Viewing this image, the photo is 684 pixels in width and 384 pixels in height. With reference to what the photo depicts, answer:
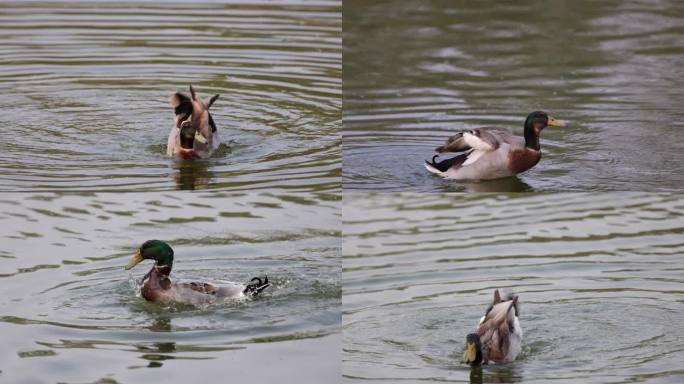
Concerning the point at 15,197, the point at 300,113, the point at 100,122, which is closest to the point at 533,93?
the point at 300,113

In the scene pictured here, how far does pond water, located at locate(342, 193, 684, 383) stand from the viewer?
7707 mm

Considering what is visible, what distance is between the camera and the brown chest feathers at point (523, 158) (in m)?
8.80

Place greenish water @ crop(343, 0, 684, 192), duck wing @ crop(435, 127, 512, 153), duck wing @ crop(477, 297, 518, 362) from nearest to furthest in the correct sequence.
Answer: duck wing @ crop(477, 297, 518, 362)
duck wing @ crop(435, 127, 512, 153)
greenish water @ crop(343, 0, 684, 192)

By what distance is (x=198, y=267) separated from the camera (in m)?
8.98

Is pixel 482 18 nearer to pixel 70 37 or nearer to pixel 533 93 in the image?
pixel 533 93

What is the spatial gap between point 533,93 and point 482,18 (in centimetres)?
250

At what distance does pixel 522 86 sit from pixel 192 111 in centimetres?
320

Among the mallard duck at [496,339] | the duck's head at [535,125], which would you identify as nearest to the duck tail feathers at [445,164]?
the duck's head at [535,125]

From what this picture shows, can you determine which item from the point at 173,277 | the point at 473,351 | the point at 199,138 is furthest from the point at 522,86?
the point at 473,351

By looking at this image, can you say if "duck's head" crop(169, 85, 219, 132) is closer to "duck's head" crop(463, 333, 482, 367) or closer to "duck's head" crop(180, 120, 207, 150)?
"duck's head" crop(180, 120, 207, 150)

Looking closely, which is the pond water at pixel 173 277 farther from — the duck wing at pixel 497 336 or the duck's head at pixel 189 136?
the duck wing at pixel 497 336

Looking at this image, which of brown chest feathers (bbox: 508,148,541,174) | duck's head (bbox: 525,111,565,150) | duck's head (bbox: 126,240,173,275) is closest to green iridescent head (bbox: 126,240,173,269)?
duck's head (bbox: 126,240,173,275)

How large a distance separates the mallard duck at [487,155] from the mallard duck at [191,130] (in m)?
1.57

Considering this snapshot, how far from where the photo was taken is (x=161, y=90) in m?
10.6
